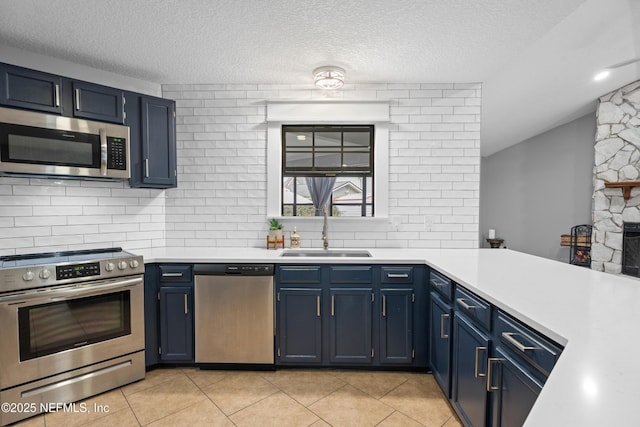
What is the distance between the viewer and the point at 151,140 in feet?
9.18

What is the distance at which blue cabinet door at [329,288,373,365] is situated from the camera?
2.52 metres

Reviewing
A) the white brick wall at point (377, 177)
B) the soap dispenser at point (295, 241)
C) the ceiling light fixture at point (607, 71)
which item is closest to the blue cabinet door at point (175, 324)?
the white brick wall at point (377, 177)

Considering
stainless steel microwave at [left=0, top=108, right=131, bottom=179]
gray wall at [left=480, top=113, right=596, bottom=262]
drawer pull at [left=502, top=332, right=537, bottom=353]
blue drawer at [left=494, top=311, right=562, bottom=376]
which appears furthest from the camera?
gray wall at [left=480, top=113, right=596, bottom=262]

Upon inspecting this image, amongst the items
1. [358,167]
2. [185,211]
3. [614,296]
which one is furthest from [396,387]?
[185,211]

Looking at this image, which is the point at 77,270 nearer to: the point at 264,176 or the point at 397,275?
the point at 264,176

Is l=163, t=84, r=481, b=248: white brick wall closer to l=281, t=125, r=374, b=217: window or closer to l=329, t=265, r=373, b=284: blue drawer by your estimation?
l=281, t=125, r=374, b=217: window

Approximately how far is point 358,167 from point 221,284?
1683 millimetres

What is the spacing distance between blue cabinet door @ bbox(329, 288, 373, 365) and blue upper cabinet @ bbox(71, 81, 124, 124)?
7.47ft

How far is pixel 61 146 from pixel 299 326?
2.24 meters

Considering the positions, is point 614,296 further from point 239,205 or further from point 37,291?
point 37,291

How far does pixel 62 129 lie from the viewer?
235 cm

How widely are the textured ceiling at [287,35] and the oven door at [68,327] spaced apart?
177 cm

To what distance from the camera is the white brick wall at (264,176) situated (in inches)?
121

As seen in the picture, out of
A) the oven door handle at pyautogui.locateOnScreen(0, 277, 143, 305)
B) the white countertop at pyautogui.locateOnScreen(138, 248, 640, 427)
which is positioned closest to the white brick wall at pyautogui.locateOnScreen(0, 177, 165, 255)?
the white countertop at pyautogui.locateOnScreen(138, 248, 640, 427)
